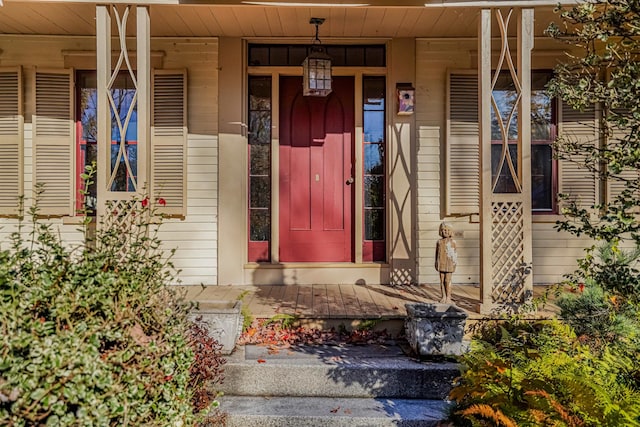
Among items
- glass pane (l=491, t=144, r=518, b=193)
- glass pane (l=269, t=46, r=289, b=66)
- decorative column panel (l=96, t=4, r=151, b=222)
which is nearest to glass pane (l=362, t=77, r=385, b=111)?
glass pane (l=269, t=46, r=289, b=66)

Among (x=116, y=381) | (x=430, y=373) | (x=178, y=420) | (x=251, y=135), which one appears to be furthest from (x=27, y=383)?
(x=251, y=135)

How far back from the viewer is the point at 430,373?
2.82m

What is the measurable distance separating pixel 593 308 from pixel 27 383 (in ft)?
10.9

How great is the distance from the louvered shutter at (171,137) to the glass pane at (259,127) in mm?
685

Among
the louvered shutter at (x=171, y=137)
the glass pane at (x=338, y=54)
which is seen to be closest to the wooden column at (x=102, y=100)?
the louvered shutter at (x=171, y=137)

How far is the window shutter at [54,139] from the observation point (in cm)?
474

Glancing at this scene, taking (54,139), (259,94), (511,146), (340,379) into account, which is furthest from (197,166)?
(511,146)

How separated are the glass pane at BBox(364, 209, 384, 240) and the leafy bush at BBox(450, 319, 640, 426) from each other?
2603mm

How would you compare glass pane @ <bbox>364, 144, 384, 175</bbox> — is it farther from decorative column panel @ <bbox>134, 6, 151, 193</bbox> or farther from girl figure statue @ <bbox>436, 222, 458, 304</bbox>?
decorative column panel @ <bbox>134, 6, 151, 193</bbox>

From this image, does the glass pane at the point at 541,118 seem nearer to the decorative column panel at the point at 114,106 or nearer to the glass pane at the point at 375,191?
the glass pane at the point at 375,191

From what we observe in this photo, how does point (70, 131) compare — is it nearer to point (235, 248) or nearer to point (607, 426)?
point (235, 248)

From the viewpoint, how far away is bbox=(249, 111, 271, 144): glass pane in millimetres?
4953

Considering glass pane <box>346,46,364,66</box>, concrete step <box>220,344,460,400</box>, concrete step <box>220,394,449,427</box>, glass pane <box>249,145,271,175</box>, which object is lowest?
concrete step <box>220,394,449,427</box>

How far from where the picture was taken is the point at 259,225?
498cm
